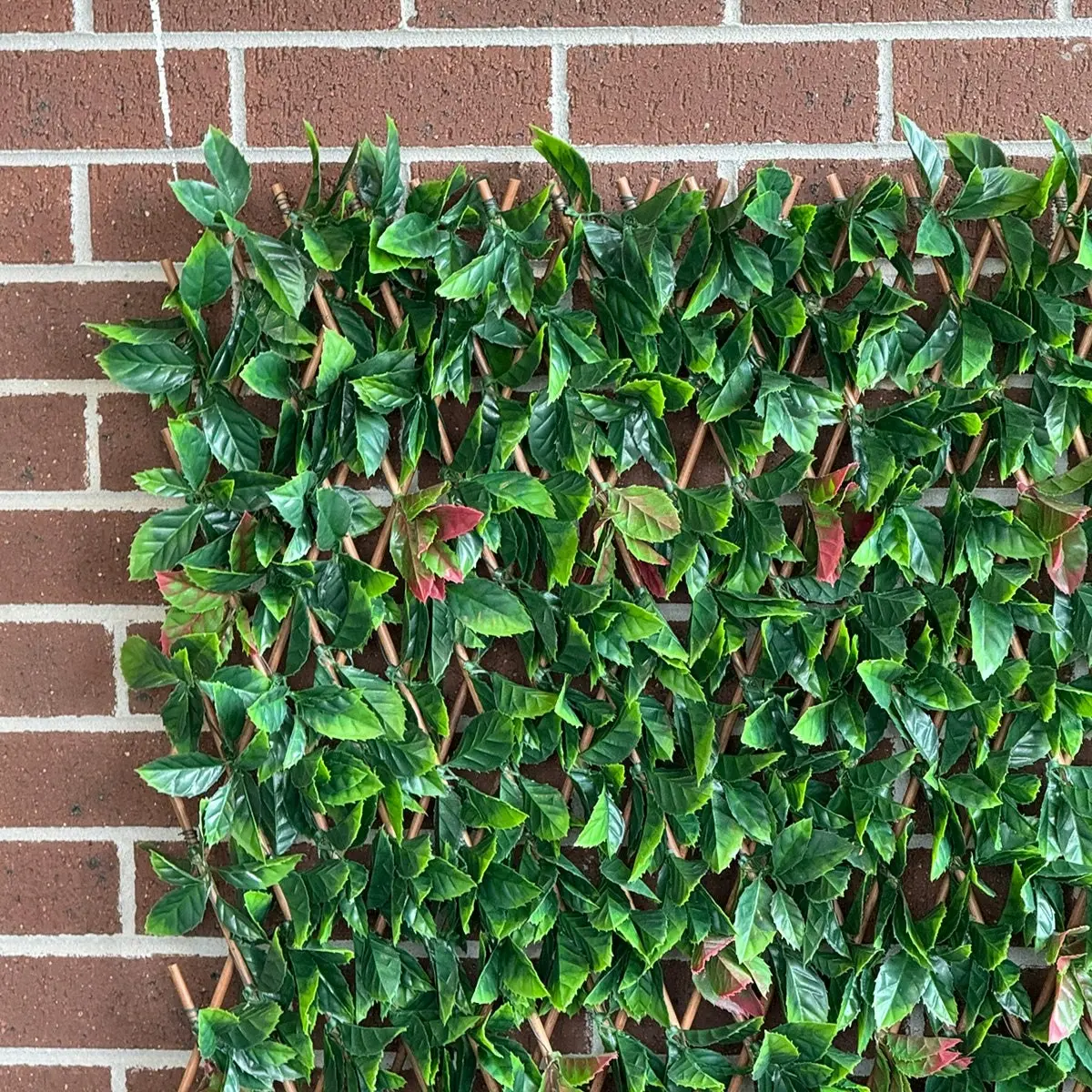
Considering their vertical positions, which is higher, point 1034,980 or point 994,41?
point 994,41

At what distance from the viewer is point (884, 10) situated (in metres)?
0.72

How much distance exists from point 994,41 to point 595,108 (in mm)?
311

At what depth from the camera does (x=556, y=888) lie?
2.38 ft

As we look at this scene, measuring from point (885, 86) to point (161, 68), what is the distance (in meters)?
0.56

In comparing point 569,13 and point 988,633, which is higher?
point 569,13

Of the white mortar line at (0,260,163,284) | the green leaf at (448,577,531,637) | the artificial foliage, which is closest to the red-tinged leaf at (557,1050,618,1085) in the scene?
the artificial foliage

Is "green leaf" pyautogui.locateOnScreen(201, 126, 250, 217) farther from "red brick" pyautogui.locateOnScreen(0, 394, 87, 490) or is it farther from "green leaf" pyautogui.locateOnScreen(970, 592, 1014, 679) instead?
"green leaf" pyautogui.locateOnScreen(970, 592, 1014, 679)

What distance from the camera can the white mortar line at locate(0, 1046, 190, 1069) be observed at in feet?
2.45

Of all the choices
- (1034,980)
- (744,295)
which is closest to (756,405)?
(744,295)

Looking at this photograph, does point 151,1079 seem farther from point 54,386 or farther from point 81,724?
point 54,386

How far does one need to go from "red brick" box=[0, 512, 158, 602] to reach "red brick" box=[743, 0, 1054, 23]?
0.62m

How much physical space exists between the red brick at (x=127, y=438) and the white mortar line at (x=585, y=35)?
10.7 inches

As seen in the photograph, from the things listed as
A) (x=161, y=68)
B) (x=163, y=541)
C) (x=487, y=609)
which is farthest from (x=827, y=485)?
(x=161, y=68)

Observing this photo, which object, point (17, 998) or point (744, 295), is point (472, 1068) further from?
point (744, 295)
